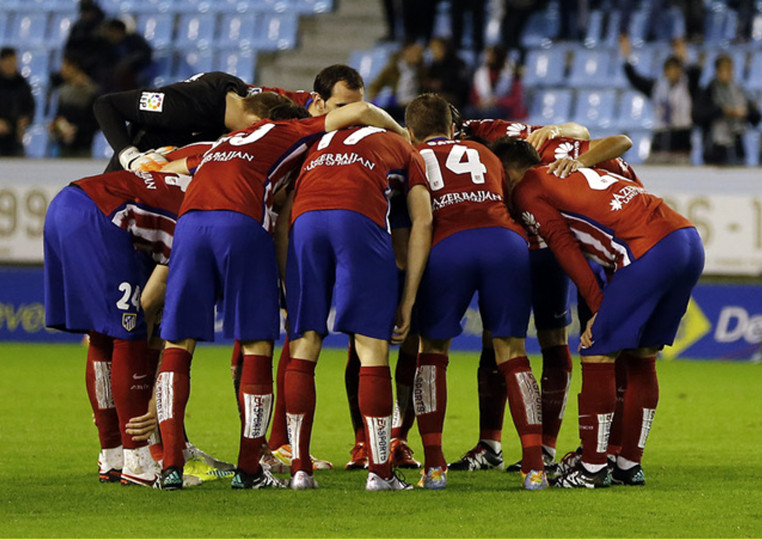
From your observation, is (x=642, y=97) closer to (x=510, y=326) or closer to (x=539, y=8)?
(x=539, y=8)

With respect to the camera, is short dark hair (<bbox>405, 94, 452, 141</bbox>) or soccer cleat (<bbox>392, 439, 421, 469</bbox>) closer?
short dark hair (<bbox>405, 94, 452, 141</bbox>)

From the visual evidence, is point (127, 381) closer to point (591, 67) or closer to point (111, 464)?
point (111, 464)

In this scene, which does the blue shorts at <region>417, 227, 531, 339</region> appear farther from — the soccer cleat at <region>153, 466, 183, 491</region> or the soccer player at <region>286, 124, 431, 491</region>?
the soccer cleat at <region>153, 466, 183, 491</region>

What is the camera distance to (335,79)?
22.1 feet

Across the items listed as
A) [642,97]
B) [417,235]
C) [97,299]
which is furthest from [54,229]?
[642,97]

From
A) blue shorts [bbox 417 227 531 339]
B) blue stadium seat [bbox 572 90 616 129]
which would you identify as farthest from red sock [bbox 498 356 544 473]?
blue stadium seat [bbox 572 90 616 129]

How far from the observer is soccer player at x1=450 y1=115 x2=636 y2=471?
22.0 feet

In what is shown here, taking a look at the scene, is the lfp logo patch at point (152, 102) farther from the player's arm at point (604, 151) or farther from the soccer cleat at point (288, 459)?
the player's arm at point (604, 151)

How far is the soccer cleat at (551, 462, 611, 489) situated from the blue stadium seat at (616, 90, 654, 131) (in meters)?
9.58

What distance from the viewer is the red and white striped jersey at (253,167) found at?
585 cm

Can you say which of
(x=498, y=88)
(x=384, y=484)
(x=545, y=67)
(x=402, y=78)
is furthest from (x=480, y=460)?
(x=545, y=67)

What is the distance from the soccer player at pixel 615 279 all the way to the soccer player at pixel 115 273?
1797 mm

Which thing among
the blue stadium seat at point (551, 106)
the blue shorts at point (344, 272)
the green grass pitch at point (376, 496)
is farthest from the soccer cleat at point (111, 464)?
the blue stadium seat at point (551, 106)

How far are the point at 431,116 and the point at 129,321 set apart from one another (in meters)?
1.82
